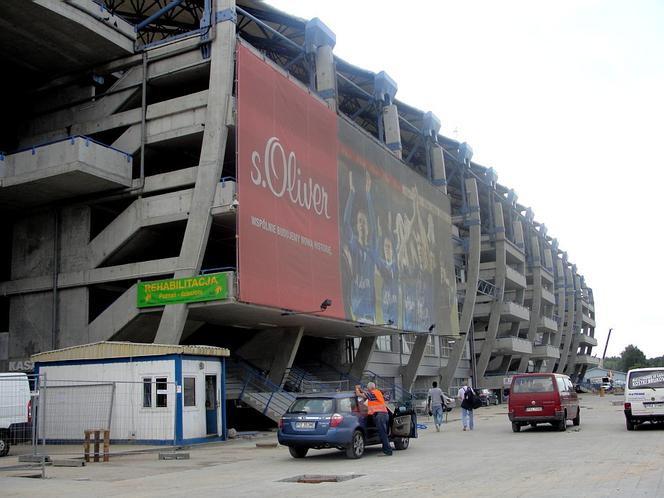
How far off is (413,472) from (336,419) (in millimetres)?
3294

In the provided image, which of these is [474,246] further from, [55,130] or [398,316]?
[55,130]

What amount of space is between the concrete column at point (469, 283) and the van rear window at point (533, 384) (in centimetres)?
3069

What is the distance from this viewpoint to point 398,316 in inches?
1694

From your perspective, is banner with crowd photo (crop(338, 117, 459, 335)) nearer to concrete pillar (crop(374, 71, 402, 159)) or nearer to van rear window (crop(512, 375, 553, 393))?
concrete pillar (crop(374, 71, 402, 159))

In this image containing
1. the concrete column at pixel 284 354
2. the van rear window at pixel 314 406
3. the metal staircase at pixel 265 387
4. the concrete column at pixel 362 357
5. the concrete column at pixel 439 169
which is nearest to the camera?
the van rear window at pixel 314 406

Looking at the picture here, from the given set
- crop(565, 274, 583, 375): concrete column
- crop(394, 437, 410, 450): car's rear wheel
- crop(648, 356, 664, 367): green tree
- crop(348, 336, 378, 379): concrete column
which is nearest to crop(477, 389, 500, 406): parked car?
crop(348, 336, 378, 379): concrete column

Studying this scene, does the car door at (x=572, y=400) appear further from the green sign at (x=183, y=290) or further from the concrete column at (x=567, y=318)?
the concrete column at (x=567, y=318)

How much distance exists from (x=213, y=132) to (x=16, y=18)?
29.2 ft

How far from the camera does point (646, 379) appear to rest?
21.4 meters

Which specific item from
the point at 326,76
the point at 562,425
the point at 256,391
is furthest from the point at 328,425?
the point at 326,76

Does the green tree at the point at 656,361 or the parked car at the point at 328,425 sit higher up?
the green tree at the point at 656,361

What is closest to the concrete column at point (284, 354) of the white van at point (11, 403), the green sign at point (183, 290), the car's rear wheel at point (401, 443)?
the green sign at point (183, 290)

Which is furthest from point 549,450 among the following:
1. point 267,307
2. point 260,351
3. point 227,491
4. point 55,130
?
point 55,130

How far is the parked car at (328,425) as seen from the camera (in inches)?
638
